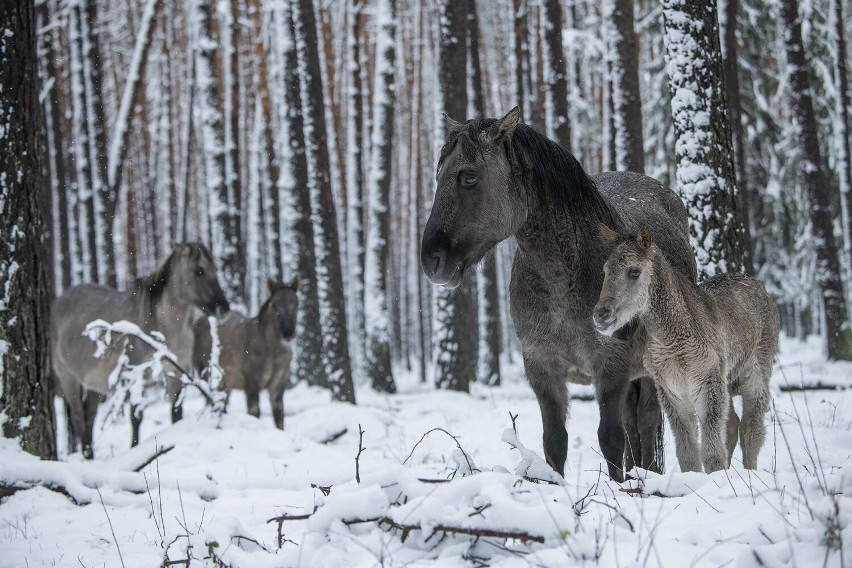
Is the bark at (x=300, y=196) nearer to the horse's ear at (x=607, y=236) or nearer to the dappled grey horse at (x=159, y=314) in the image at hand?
the dappled grey horse at (x=159, y=314)

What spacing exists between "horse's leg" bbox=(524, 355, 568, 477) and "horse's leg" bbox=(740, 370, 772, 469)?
1728mm

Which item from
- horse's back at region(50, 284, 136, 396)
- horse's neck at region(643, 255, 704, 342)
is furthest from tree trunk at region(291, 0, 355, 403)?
horse's neck at region(643, 255, 704, 342)

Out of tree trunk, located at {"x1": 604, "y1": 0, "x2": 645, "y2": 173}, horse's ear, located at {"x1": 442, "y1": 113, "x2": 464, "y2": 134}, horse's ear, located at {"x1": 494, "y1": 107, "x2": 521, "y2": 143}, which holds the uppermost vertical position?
tree trunk, located at {"x1": 604, "y1": 0, "x2": 645, "y2": 173}

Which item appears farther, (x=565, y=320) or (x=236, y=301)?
(x=236, y=301)

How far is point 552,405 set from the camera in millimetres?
4633

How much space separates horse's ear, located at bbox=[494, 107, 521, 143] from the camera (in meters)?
4.27

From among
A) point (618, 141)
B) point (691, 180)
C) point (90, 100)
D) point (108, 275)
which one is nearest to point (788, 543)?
point (691, 180)

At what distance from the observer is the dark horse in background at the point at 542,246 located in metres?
4.33

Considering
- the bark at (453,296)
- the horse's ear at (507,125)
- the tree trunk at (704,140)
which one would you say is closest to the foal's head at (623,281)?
the horse's ear at (507,125)

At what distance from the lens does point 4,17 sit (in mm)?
5797

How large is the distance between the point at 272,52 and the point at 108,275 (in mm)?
9625

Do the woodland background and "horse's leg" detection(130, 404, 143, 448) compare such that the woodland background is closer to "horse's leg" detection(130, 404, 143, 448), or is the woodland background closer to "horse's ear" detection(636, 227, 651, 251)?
"horse's leg" detection(130, 404, 143, 448)

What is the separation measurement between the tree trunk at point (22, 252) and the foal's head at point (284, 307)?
4.47 meters

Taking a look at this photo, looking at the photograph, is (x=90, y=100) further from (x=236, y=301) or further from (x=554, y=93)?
(x=554, y=93)
